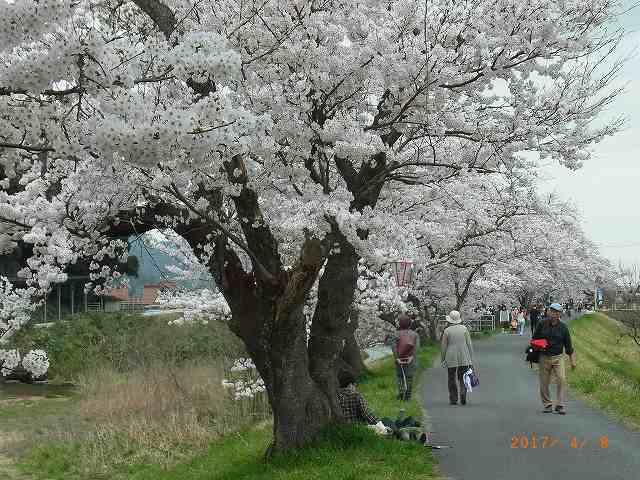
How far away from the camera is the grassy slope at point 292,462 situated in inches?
349

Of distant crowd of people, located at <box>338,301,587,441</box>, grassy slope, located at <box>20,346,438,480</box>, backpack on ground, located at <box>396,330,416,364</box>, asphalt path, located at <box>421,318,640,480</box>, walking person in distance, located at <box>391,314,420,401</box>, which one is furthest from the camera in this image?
backpack on ground, located at <box>396,330,416,364</box>

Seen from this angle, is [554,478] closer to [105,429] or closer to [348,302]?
[348,302]

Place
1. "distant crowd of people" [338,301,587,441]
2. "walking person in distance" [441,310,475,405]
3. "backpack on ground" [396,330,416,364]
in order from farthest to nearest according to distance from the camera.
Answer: "backpack on ground" [396,330,416,364]
"walking person in distance" [441,310,475,405]
"distant crowd of people" [338,301,587,441]

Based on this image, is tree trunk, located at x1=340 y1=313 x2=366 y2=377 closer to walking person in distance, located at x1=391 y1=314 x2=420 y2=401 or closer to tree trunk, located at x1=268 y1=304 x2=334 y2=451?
walking person in distance, located at x1=391 y1=314 x2=420 y2=401

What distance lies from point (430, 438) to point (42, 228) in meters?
5.61

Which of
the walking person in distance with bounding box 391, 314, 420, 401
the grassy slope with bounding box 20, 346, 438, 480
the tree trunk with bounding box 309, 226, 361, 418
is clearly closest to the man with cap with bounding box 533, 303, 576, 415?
the grassy slope with bounding box 20, 346, 438, 480

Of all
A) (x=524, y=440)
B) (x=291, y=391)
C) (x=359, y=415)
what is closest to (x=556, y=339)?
(x=524, y=440)

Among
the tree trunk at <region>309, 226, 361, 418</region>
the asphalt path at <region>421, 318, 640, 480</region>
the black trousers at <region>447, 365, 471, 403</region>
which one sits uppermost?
the tree trunk at <region>309, 226, 361, 418</region>

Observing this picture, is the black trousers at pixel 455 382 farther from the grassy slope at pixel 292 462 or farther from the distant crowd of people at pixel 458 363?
the grassy slope at pixel 292 462

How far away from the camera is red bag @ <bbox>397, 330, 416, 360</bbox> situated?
16.0 m

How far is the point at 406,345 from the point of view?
16156 millimetres

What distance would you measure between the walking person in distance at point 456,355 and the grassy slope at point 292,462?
1042 mm
